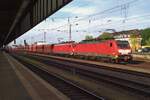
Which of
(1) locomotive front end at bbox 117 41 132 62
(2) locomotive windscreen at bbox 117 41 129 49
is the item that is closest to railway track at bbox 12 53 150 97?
(1) locomotive front end at bbox 117 41 132 62

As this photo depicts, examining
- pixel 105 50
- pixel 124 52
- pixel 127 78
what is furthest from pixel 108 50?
pixel 127 78

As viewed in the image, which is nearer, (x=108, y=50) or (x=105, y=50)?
(x=108, y=50)

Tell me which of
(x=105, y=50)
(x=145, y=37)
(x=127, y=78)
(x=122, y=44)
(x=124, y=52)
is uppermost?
(x=145, y=37)

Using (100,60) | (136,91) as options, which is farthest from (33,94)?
(100,60)

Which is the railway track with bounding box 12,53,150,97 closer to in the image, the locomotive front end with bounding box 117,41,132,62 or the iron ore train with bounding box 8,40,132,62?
the locomotive front end with bounding box 117,41,132,62

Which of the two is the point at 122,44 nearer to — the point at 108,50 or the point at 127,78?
the point at 108,50

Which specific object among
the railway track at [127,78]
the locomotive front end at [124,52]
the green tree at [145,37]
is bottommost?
the railway track at [127,78]

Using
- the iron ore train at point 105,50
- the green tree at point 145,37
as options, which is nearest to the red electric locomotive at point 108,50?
the iron ore train at point 105,50

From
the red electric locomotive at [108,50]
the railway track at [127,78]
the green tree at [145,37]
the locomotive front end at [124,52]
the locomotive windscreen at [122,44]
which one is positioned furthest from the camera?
the green tree at [145,37]

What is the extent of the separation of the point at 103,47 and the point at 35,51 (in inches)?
2632

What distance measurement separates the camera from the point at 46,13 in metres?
26.6

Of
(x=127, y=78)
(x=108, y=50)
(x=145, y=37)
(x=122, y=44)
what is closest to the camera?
(x=127, y=78)

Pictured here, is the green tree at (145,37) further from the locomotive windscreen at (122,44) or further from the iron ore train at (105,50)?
the locomotive windscreen at (122,44)

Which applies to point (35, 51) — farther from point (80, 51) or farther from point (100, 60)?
point (100, 60)
